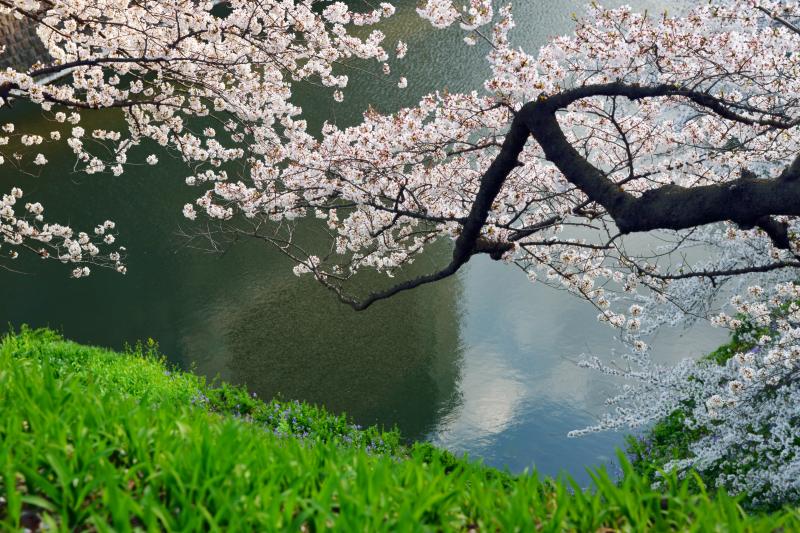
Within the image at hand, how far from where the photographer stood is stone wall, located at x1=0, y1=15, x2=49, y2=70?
15836 millimetres

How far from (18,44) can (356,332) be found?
12.0 m

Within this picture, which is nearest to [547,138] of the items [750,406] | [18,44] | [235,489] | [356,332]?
[235,489]

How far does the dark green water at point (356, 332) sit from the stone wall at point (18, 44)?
431 centimetres

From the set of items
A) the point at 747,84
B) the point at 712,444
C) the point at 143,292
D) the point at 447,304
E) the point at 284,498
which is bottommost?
the point at 284,498

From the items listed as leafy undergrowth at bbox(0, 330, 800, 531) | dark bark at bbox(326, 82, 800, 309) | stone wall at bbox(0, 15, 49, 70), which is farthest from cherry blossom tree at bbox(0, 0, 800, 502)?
stone wall at bbox(0, 15, 49, 70)

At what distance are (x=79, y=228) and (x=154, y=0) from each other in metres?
6.73

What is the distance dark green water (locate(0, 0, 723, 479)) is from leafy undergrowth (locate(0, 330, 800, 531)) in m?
5.10

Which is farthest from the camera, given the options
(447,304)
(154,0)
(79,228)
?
(79,228)

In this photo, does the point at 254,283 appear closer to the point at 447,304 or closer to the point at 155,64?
the point at 447,304

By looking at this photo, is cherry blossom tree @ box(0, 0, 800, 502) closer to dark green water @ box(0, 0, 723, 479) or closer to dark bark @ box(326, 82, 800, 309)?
dark bark @ box(326, 82, 800, 309)

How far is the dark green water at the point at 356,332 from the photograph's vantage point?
835cm

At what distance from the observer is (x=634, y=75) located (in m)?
4.80

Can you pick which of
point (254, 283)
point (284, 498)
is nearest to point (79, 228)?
point (254, 283)

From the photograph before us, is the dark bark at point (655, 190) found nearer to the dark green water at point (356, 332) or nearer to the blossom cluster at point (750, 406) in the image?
the blossom cluster at point (750, 406)
